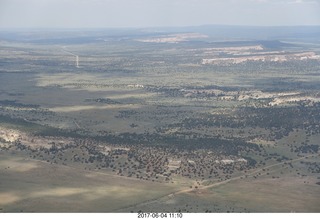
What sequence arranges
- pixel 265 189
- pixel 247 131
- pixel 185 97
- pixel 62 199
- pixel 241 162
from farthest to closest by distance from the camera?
pixel 185 97 → pixel 247 131 → pixel 241 162 → pixel 265 189 → pixel 62 199

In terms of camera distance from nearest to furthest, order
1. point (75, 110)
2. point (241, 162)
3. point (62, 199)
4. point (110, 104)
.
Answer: point (62, 199)
point (241, 162)
point (75, 110)
point (110, 104)

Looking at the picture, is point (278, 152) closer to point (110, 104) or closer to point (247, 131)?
point (247, 131)

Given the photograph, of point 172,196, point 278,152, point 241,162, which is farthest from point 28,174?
point 278,152

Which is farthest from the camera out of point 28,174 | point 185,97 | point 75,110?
point 185,97

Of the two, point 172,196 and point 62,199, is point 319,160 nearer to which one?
point 172,196

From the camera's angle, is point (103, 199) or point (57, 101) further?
point (57, 101)

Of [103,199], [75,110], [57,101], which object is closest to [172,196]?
[103,199]

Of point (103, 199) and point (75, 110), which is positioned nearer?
point (103, 199)

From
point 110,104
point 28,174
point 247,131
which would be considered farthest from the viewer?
point 110,104
